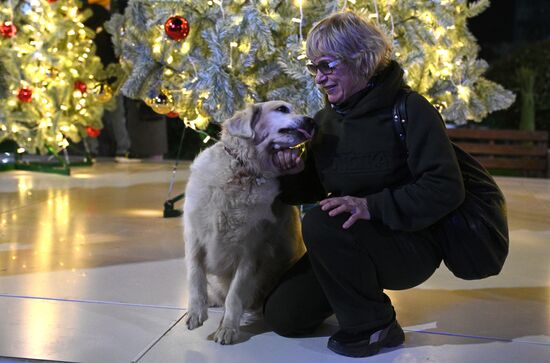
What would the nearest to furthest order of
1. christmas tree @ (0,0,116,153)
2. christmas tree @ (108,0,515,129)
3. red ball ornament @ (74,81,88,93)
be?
christmas tree @ (108,0,515,129) < christmas tree @ (0,0,116,153) < red ball ornament @ (74,81,88,93)

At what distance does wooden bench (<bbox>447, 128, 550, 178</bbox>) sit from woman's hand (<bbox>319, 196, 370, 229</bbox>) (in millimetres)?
5622

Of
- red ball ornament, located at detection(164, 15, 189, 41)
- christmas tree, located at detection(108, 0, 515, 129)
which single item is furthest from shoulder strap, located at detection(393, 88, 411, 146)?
red ball ornament, located at detection(164, 15, 189, 41)

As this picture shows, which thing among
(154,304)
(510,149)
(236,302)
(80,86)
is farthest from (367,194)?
(510,149)

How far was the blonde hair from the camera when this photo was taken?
2051mm

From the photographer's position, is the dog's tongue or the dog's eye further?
the dog's eye

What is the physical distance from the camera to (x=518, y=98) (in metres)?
8.49

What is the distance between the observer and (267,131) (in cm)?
232

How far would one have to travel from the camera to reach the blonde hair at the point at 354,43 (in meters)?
2.05

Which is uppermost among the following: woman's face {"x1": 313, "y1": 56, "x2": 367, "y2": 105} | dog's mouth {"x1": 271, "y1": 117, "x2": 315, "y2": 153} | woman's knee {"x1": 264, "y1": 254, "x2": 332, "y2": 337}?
woman's face {"x1": 313, "y1": 56, "x2": 367, "y2": 105}

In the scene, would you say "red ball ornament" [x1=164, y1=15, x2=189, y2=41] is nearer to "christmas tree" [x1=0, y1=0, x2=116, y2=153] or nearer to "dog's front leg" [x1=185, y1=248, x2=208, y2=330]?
"dog's front leg" [x1=185, y1=248, x2=208, y2=330]

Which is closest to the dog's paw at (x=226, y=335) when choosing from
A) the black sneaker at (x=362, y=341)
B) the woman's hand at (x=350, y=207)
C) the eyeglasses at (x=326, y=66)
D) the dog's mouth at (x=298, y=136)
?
the black sneaker at (x=362, y=341)

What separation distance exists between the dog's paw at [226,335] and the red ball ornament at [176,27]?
207 centimetres

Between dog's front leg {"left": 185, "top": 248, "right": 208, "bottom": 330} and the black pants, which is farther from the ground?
the black pants

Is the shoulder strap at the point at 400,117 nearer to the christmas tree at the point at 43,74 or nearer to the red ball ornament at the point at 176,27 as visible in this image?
the red ball ornament at the point at 176,27
